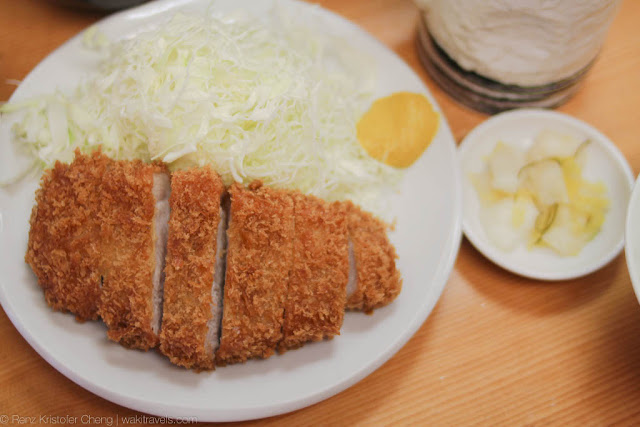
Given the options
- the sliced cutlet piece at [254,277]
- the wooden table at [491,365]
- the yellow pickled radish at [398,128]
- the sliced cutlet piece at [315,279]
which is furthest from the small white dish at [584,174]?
the sliced cutlet piece at [254,277]

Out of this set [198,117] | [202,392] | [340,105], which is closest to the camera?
[202,392]

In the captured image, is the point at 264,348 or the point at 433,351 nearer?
the point at 264,348

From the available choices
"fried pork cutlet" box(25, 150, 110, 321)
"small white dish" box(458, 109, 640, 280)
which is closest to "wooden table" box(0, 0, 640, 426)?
"small white dish" box(458, 109, 640, 280)

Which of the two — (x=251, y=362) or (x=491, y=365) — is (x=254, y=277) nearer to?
(x=251, y=362)

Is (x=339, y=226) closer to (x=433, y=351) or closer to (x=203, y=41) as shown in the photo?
(x=433, y=351)

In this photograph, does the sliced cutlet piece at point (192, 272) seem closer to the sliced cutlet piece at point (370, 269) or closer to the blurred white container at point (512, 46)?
the sliced cutlet piece at point (370, 269)

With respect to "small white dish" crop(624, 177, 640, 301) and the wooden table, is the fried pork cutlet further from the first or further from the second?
"small white dish" crop(624, 177, 640, 301)

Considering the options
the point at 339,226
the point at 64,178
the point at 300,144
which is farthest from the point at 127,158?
the point at 339,226
